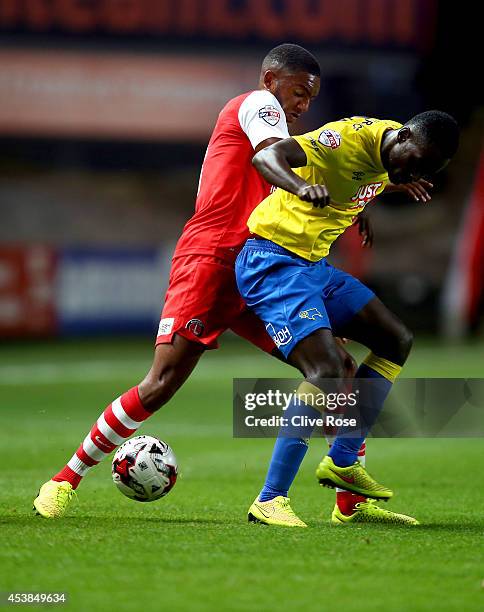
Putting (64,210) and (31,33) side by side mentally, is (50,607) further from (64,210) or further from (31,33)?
(64,210)

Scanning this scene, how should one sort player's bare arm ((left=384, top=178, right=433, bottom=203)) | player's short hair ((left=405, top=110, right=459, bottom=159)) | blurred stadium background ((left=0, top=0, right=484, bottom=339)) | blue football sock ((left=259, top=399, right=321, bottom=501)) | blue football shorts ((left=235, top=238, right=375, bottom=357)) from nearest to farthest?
player's short hair ((left=405, top=110, right=459, bottom=159))
blue football shorts ((left=235, top=238, right=375, bottom=357))
blue football sock ((left=259, top=399, right=321, bottom=501))
player's bare arm ((left=384, top=178, right=433, bottom=203))
blurred stadium background ((left=0, top=0, right=484, bottom=339))

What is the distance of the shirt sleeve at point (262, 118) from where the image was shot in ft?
20.3

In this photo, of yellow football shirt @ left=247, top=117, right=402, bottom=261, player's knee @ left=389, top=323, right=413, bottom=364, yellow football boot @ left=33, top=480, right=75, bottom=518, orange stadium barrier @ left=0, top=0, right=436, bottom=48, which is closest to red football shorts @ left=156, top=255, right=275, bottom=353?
yellow football shirt @ left=247, top=117, right=402, bottom=261

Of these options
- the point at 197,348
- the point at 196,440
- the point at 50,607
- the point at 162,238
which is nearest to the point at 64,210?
the point at 162,238

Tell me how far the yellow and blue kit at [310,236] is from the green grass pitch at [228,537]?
1.02 m

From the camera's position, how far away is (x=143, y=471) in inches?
250

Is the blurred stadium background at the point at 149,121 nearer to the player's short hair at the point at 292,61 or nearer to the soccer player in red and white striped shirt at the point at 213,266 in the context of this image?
the soccer player in red and white striped shirt at the point at 213,266

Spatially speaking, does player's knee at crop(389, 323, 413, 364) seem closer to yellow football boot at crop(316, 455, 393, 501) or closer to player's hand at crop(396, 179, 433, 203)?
yellow football boot at crop(316, 455, 393, 501)

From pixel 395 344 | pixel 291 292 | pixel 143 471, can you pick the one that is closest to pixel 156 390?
pixel 143 471

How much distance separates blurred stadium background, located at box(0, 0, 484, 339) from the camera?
20578mm

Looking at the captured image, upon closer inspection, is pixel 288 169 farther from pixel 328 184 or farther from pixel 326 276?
pixel 326 276

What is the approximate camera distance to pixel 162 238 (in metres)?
27.5

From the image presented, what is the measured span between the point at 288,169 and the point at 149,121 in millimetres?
20158

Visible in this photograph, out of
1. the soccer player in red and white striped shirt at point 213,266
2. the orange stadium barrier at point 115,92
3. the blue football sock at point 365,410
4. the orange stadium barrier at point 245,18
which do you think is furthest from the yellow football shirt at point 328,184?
the orange stadium barrier at point 115,92
